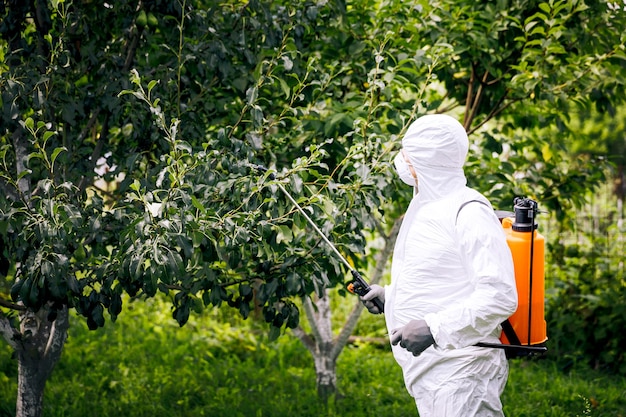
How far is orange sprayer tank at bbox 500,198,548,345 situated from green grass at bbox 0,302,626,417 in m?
2.09

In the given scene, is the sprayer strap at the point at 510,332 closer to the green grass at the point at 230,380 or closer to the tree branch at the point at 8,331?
the green grass at the point at 230,380

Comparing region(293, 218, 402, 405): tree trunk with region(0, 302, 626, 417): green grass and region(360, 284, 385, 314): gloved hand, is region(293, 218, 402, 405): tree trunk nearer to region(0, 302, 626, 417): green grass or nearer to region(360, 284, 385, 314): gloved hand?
region(0, 302, 626, 417): green grass

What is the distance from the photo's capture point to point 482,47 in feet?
14.3

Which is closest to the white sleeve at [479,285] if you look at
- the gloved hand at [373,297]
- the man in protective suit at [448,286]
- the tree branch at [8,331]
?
the man in protective suit at [448,286]

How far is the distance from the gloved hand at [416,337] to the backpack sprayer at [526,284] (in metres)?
0.19

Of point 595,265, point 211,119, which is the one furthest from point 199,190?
point 595,265

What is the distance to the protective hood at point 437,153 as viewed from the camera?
2.70 meters

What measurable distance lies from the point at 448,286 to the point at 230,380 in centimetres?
314

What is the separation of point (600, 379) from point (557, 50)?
278cm

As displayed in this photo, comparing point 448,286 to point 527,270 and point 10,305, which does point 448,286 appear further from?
point 10,305

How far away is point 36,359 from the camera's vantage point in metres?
4.04

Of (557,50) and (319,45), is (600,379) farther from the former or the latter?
(319,45)

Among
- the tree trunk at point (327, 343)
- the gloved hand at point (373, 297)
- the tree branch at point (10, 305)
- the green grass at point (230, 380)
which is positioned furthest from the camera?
the tree trunk at point (327, 343)

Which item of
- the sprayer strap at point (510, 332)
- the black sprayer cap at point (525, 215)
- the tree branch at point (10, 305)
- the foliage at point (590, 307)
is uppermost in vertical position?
the black sprayer cap at point (525, 215)
